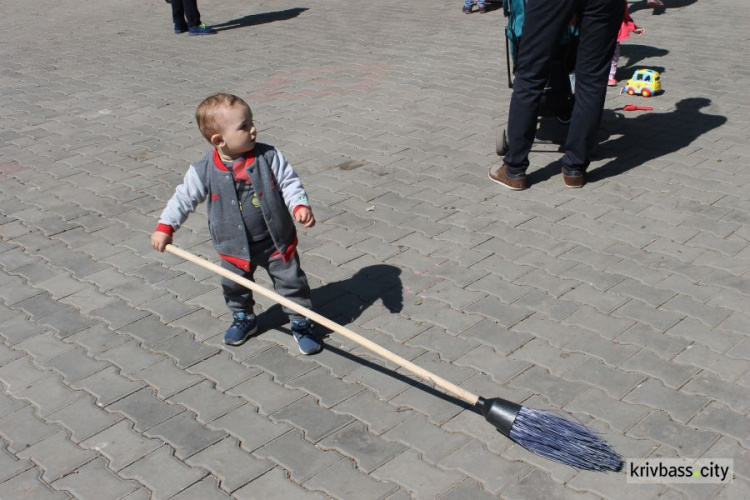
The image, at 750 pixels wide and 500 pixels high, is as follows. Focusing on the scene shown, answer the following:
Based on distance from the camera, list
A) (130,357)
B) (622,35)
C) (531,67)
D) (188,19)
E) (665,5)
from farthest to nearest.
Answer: (188,19) < (665,5) < (622,35) < (531,67) < (130,357)

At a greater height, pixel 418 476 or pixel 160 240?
pixel 160 240

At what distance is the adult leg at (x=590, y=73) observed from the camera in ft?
18.3

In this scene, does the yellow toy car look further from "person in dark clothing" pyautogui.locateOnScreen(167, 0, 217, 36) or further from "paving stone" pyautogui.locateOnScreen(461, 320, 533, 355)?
"person in dark clothing" pyautogui.locateOnScreen(167, 0, 217, 36)

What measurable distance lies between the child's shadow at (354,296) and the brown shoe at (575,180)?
5.45 feet

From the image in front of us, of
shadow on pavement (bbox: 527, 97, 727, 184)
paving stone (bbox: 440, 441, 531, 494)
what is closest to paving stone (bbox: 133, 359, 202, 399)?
paving stone (bbox: 440, 441, 531, 494)

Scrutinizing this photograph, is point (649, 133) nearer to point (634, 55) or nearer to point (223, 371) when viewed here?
point (634, 55)

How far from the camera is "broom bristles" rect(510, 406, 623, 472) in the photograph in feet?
10.8

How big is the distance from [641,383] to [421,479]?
1.17 meters

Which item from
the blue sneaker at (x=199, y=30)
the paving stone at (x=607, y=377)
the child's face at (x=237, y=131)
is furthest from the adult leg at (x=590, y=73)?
the blue sneaker at (x=199, y=30)

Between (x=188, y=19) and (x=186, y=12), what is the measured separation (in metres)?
0.11

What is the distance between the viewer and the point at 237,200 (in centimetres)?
404

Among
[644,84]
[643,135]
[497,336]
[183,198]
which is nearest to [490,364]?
[497,336]

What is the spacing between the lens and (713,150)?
6473 millimetres

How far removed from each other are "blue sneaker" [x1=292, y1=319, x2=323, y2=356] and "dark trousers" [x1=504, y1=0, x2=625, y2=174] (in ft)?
7.57
